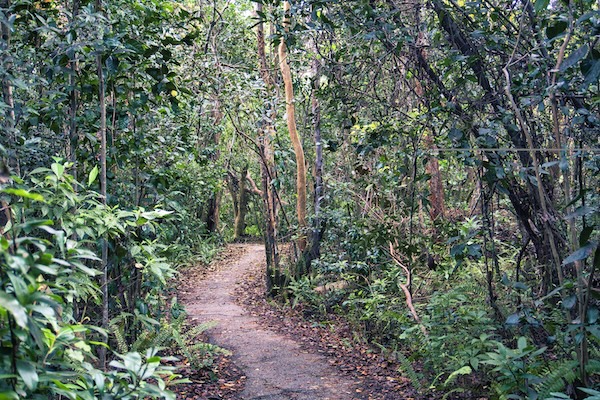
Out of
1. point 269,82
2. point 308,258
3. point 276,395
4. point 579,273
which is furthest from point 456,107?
point 269,82

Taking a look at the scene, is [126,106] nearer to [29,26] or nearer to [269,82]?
[29,26]

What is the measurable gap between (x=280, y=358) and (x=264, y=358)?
0.22 meters

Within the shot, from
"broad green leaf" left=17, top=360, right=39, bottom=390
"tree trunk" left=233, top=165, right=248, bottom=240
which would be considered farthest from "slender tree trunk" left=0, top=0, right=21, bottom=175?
"tree trunk" left=233, top=165, right=248, bottom=240

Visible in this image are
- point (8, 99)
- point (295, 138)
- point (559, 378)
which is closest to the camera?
point (8, 99)

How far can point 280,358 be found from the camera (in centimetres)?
742

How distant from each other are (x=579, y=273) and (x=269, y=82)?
9.56 meters

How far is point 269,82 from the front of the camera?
12.1m

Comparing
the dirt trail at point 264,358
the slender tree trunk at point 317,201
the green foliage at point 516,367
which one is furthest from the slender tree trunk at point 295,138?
the green foliage at point 516,367

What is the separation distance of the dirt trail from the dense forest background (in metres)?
0.81

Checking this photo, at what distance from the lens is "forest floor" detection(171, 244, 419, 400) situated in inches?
238

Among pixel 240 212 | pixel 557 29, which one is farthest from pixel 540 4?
pixel 240 212

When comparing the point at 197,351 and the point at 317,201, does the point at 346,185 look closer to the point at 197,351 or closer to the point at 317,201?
the point at 317,201

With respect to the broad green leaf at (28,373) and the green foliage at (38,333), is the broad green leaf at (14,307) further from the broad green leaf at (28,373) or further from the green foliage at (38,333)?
the broad green leaf at (28,373)

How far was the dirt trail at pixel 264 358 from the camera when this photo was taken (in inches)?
240
